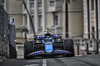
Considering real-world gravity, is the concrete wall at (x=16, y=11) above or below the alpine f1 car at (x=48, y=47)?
above

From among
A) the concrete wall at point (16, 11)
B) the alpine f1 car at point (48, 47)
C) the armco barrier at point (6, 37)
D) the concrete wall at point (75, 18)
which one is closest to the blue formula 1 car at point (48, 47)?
the alpine f1 car at point (48, 47)

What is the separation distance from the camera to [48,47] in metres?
18.3

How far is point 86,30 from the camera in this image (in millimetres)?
37938

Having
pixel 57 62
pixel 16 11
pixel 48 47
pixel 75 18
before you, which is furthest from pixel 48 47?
pixel 16 11

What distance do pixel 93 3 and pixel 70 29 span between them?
6.96m

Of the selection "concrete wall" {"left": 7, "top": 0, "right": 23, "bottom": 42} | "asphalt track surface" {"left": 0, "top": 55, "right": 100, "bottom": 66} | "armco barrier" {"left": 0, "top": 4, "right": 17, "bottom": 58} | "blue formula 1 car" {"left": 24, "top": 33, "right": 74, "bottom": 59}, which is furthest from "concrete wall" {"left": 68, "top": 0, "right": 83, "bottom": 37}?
"asphalt track surface" {"left": 0, "top": 55, "right": 100, "bottom": 66}

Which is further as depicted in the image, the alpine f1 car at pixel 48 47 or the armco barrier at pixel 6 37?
the armco barrier at pixel 6 37

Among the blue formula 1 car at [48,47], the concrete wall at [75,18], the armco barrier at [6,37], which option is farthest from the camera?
the concrete wall at [75,18]

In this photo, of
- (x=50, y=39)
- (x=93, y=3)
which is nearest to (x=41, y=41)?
(x=50, y=39)

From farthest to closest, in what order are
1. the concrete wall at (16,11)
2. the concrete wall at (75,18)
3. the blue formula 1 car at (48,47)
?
1. the concrete wall at (16,11)
2. the concrete wall at (75,18)
3. the blue formula 1 car at (48,47)

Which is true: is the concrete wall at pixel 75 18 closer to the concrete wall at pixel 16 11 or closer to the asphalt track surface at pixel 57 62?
the concrete wall at pixel 16 11

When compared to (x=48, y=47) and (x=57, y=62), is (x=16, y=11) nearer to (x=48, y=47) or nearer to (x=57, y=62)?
(x=48, y=47)

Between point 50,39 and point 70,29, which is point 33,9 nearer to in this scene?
point 70,29

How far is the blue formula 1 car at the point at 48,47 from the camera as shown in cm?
1833
